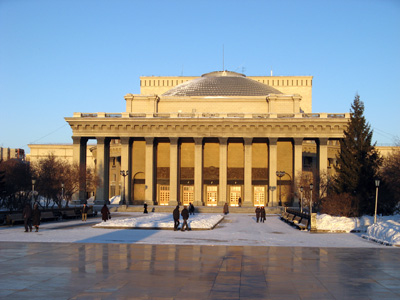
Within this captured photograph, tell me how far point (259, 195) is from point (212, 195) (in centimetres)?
662

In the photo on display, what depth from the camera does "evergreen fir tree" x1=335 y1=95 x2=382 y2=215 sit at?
122 feet

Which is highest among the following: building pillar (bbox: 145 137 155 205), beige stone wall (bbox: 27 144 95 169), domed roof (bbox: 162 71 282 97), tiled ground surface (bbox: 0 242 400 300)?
domed roof (bbox: 162 71 282 97)

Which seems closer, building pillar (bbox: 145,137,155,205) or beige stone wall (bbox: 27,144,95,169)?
building pillar (bbox: 145,137,155,205)

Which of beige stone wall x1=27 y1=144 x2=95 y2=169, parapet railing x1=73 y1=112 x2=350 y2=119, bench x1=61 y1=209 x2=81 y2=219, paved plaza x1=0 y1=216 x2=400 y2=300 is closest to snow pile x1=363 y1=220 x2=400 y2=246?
paved plaza x1=0 y1=216 x2=400 y2=300

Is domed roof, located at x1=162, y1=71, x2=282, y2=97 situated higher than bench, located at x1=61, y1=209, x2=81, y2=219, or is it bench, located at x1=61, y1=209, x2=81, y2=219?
domed roof, located at x1=162, y1=71, x2=282, y2=97

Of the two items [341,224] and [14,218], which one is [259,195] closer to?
[341,224]

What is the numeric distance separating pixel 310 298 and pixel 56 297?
5838mm

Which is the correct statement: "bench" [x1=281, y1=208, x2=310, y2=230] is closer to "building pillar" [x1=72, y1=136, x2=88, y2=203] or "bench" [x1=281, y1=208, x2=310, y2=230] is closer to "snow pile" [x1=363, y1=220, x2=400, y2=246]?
"snow pile" [x1=363, y1=220, x2=400, y2=246]

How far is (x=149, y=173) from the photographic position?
66438 millimetres

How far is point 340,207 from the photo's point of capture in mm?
36156

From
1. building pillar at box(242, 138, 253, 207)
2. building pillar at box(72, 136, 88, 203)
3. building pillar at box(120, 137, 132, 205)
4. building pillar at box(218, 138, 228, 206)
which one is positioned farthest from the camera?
building pillar at box(120, 137, 132, 205)

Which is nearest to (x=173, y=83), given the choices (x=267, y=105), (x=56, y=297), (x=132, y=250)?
(x=267, y=105)

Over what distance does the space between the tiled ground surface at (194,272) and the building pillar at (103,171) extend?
45408 mm

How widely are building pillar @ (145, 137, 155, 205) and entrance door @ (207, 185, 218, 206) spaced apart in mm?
8236
